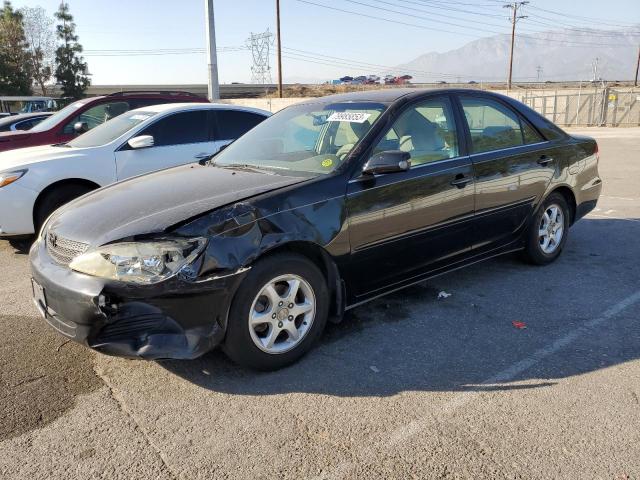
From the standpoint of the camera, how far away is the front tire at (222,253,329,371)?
3047 mm

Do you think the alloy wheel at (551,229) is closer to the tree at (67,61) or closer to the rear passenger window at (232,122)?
the rear passenger window at (232,122)

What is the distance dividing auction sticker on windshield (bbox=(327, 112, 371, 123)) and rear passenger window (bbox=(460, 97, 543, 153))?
1.01m

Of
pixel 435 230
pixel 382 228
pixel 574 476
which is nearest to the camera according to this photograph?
pixel 574 476

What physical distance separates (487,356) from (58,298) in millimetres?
2633

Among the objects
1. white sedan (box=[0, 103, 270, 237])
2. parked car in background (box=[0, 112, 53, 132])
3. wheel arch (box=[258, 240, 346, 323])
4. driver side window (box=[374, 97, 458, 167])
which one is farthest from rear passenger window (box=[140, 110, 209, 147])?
parked car in background (box=[0, 112, 53, 132])

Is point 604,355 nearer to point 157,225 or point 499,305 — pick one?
point 499,305

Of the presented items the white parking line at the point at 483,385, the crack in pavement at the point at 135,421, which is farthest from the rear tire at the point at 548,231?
the crack in pavement at the point at 135,421

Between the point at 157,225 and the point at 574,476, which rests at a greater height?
the point at 157,225

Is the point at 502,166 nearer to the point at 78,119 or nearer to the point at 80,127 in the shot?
the point at 80,127

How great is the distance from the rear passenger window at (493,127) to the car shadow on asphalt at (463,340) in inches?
48.3

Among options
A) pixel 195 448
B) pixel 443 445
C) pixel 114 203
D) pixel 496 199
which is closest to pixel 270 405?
pixel 195 448

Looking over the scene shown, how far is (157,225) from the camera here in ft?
9.70

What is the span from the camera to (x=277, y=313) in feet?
10.6

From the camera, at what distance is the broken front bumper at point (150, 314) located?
2.84 m
